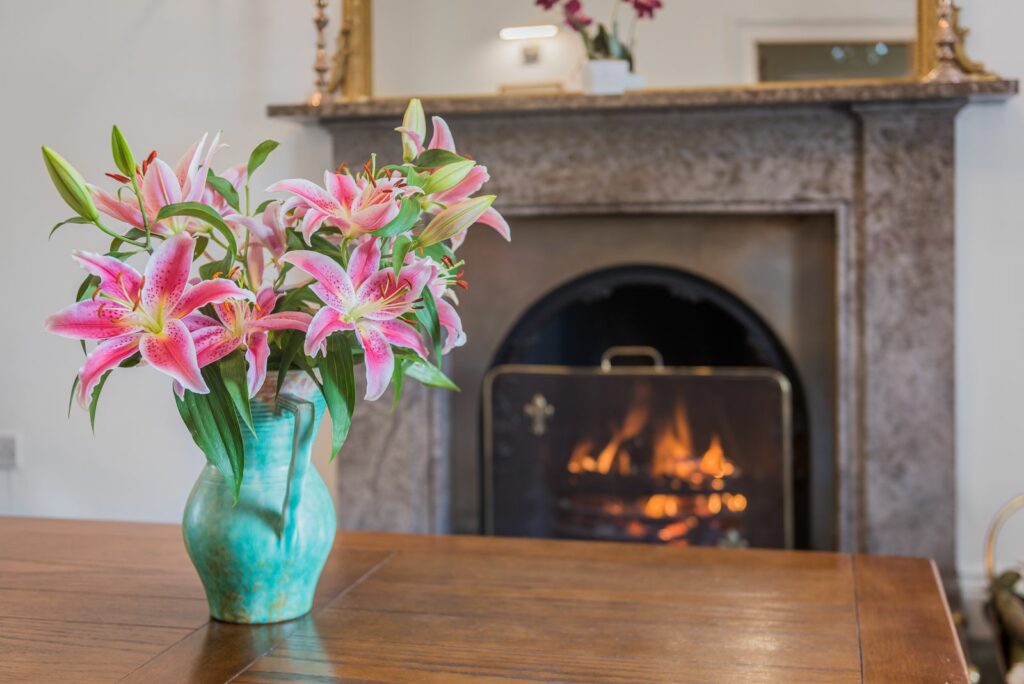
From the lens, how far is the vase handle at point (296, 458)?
109 cm

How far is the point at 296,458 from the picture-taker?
109 cm

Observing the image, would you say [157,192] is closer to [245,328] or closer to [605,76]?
[245,328]

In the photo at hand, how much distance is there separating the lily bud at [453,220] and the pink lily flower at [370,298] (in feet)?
0.16

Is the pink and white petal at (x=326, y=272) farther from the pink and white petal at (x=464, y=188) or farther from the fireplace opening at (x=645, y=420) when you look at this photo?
the fireplace opening at (x=645, y=420)

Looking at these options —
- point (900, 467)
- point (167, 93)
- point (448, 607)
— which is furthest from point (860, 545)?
point (167, 93)

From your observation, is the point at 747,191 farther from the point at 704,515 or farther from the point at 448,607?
the point at 448,607

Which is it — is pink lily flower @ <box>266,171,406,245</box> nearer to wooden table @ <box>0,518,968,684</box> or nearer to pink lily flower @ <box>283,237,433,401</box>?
pink lily flower @ <box>283,237,433,401</box>

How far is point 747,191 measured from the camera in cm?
246

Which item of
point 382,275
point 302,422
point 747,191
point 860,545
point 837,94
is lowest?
point 860,545

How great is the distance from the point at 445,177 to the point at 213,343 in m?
0.26

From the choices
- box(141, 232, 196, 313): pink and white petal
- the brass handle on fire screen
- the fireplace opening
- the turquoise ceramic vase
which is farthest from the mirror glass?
box(141, 232, 196, 313): pink and white petal

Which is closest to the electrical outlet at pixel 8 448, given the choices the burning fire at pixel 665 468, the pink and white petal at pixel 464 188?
the burning fire at pixel 665 468

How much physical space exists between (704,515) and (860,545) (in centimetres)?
37

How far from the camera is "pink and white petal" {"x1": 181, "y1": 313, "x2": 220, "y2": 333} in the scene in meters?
0.95
